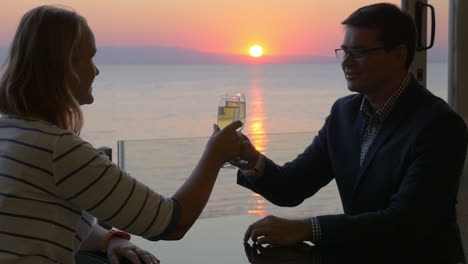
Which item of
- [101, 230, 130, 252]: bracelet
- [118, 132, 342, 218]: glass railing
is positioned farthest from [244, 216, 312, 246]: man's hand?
[118, 132, 342, 218]: glass railing

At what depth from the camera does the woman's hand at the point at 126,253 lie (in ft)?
4.62

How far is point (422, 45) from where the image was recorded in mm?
Result: 3312

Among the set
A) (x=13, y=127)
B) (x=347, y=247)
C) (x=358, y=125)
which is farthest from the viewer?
(x=358, y=125)

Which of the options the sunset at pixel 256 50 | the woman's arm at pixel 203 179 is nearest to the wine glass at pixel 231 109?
the woman's arm at pixel 203 179

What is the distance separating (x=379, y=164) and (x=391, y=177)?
0.20 ft

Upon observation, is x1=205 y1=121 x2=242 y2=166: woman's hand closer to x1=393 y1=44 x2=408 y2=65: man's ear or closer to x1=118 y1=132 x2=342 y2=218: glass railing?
x1=393 y1=44 x2=408 y2=65: man's ear

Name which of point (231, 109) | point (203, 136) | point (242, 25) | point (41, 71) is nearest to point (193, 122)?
point (242, 25)

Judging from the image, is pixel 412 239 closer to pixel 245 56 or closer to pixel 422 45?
pixel 422 45

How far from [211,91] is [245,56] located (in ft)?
29.7

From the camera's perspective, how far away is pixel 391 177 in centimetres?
171

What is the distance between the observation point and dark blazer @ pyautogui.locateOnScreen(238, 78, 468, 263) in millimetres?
1534

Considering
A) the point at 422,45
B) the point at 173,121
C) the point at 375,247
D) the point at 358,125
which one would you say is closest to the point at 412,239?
the point at 375,247

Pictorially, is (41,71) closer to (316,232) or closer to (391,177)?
(316,232)

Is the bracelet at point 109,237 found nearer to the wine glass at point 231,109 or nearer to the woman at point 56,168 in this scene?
the woman at point 56,168
